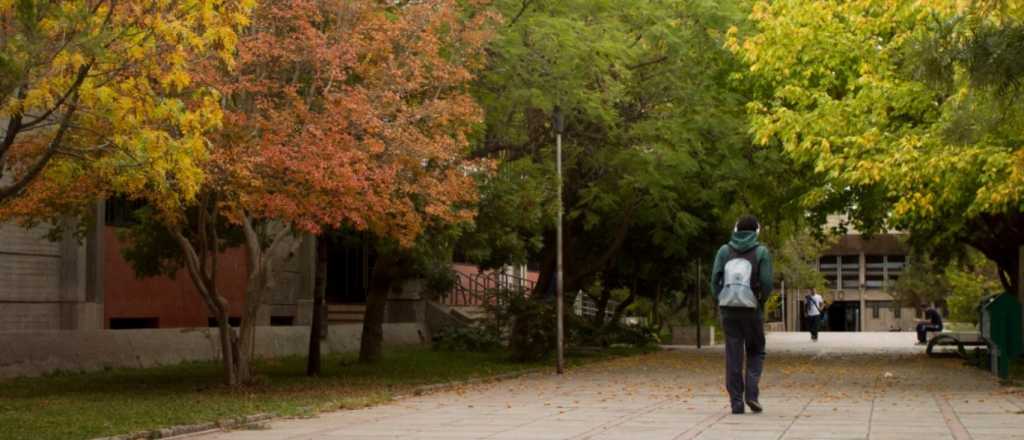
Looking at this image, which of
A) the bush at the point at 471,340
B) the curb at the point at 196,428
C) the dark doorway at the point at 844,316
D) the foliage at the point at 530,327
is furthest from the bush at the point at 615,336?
the dark doorway at the point at 844,316

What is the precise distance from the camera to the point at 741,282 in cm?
1486

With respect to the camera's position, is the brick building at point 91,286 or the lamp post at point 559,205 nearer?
the lamp post at point 559,205

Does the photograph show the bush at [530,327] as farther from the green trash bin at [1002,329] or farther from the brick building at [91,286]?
the green trash bin at [1002,329]

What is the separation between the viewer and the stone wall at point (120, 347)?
22703mm

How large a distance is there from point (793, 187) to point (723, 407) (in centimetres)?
1460

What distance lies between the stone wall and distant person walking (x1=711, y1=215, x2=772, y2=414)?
12.0m

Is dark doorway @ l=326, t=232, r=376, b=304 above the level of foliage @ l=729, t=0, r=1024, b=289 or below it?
below

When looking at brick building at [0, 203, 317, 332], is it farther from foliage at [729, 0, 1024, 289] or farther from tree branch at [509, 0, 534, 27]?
foliage at [729, 0, 1024, 289]

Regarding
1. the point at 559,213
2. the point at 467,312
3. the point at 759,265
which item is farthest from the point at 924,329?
the point at 759,265

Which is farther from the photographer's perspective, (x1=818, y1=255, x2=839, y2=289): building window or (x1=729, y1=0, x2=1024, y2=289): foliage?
(x1=818, y1=255, x2=839, y2=289): building window

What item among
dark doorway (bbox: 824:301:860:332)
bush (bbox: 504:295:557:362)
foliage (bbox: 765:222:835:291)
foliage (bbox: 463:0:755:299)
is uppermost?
foliage (bbox: 463:0:755:299)

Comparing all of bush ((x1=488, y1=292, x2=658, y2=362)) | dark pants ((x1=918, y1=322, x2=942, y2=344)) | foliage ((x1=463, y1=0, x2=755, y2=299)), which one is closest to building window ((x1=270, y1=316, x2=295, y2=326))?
foliage ((x1=463, y1=0, x2=755, y2=299))

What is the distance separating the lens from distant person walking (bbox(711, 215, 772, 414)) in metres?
14.8

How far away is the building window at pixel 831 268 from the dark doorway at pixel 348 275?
59209 millimetres
